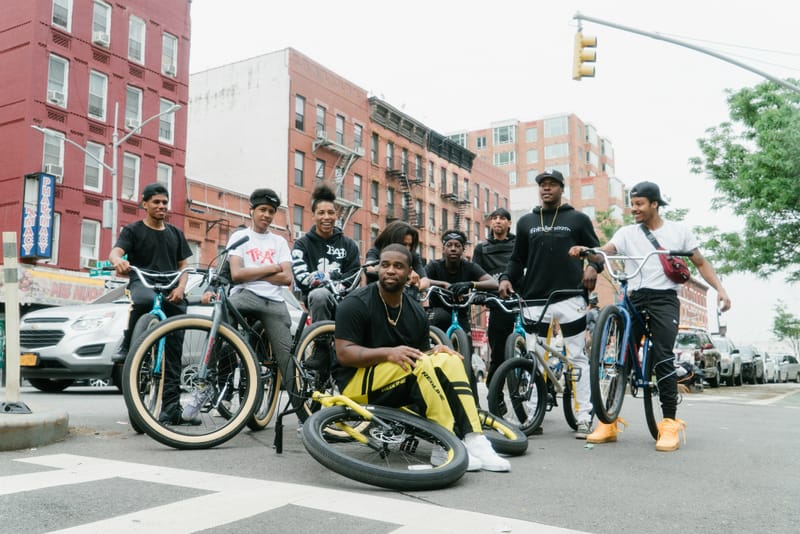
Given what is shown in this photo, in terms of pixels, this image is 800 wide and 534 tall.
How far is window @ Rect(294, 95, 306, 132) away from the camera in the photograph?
127 feet

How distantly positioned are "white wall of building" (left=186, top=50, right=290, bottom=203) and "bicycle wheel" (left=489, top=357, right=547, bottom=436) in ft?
106

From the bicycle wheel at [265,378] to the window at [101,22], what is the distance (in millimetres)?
28046

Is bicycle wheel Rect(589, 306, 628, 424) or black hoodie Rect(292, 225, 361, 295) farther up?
black hoodie Rect(292, 225, 361, 295)

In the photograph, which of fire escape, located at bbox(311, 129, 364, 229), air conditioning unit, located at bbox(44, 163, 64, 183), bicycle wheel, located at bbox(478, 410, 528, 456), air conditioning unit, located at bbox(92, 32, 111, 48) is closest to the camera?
bicycle wheel, located at bbox(478, 410, 528, 456)

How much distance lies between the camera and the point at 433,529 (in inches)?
118

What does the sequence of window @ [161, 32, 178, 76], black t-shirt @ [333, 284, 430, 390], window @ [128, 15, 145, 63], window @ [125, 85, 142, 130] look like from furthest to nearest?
window @ [161, 32, 178, 76]
window @ [128, 15, 145, 63]
window @ [125, 85, 142, 130]
black t-shirt @ [333, 284, 430, 390]

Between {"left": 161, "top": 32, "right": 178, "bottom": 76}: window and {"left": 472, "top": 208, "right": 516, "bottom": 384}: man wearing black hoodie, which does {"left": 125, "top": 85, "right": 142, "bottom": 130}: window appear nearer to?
{"left": 161, "top": 32, "right": 178, "bottom": 76}: window

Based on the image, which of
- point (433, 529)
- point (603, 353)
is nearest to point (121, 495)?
point (433, 529)

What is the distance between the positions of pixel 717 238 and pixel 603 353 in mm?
23451

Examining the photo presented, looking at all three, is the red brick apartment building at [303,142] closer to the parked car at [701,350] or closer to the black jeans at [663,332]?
the parked car at [701,350]

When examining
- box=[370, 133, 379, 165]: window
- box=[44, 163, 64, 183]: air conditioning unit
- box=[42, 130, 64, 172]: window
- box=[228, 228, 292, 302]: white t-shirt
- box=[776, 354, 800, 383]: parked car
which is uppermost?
box=[370, 133, 379, 165]: window

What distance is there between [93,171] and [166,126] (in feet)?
14.9

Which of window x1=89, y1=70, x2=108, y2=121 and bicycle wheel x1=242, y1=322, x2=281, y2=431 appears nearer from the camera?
bicycle wheel x1=242, y1=322, x2=281, y2=431

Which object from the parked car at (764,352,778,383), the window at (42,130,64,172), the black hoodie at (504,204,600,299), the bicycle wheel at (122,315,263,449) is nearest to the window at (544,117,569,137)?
the parked car at (764,352,778,383)
